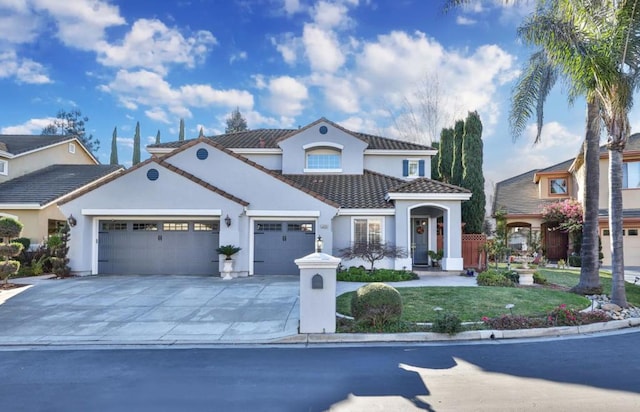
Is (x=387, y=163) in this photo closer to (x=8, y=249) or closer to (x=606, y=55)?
(x=606, y=55)

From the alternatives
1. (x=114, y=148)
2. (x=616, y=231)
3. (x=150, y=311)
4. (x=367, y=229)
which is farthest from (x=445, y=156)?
(x=114, y=148)

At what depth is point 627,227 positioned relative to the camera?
20.8m

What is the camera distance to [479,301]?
9977 millimetres

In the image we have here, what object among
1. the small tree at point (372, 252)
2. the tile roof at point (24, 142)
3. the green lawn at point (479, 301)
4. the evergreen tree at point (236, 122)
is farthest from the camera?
the evergreen tree at point (236, 122)

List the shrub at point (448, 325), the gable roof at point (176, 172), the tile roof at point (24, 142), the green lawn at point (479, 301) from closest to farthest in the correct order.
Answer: the shrub at point (448, 325) < the green lawn at point (479, 301) < the gable roof at point (176, 172) < the tile roof at point (24, 142)

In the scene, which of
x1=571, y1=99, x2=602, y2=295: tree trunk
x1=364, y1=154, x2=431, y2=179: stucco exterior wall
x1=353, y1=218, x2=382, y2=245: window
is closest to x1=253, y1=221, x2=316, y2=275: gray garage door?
x1=353, y1=218, x2=382, y2=245: window

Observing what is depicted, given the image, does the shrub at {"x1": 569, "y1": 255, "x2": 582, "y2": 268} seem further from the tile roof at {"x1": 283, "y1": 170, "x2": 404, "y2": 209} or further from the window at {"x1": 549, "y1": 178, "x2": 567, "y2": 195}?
the tile roof at {"x1": 283, "y1": 170, "x2": 404, "y2": 209}

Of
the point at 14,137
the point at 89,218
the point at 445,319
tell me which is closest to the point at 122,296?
the point at 89,218

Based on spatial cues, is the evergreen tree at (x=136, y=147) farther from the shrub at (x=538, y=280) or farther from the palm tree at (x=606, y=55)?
the palm tree at (x=606, y=55)

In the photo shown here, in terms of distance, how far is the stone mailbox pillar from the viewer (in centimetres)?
756

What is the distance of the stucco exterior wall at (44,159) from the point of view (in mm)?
21344

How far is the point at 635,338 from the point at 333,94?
2090 centimetres

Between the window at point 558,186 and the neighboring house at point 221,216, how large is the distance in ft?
44.0

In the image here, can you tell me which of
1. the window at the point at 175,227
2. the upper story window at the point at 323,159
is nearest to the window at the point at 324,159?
the upper story window at the point at 323,159
